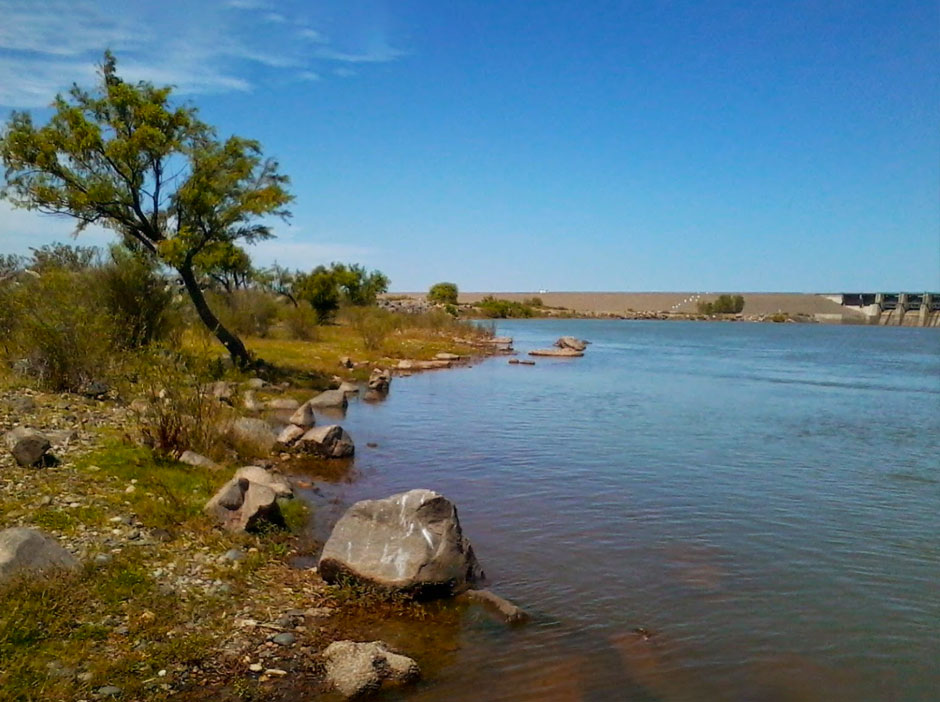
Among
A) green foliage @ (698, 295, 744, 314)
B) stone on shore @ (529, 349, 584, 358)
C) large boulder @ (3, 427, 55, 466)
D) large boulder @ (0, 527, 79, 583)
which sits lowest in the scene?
stone on shore @ (529, 349, 584, 358)

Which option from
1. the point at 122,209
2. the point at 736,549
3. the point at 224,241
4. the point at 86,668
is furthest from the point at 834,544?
the point at 122,209

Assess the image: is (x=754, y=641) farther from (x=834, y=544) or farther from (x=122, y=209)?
(x=122, y=209)

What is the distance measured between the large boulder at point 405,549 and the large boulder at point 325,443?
21.0 ft

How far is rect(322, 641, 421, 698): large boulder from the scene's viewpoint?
6320 millimetres

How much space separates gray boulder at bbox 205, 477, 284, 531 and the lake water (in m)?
2.65

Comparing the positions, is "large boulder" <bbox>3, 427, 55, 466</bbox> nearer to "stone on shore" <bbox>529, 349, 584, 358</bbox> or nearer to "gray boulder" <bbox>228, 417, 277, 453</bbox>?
"gray boulder" <bbox>228, 417, 277, 453</bbox>

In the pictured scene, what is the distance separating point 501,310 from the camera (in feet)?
419

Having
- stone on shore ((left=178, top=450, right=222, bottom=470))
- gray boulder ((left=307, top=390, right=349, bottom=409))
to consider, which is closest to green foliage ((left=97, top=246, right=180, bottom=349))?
gray boulder ((left=307, top=390, right=349, bottom=409))

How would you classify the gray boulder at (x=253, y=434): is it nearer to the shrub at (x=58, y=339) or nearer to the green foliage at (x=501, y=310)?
the shrub at (x=58, y=339)

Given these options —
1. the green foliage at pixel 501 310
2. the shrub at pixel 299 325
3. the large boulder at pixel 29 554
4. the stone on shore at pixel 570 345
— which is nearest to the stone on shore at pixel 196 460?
the large boulder at pixel 29 554

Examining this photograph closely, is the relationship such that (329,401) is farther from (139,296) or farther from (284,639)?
(284,639)

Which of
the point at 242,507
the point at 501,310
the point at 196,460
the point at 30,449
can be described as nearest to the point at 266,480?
the point at 196,460

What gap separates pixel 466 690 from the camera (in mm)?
6543

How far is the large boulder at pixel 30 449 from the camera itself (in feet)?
33.0
